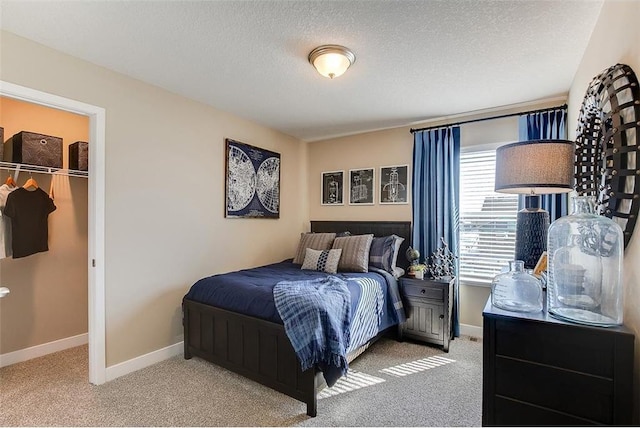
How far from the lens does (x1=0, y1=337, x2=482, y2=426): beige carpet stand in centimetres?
202

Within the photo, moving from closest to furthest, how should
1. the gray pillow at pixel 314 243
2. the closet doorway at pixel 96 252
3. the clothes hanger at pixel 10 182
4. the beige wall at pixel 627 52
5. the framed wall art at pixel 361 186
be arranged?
1. the beige wall at pixel 627 52
2. the closet doorway at pixel 96 252
3. the clothes hanger at pixel 10 182
4. the gray pillow at pixel 314 243
5. the framed wall art at pixel 361 186

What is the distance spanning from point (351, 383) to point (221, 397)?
979 millimetres

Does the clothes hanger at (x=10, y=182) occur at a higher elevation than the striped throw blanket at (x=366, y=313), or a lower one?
higher

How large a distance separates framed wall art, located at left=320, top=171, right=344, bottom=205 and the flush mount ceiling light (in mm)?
2223

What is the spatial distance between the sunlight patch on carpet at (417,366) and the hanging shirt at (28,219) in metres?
3.28

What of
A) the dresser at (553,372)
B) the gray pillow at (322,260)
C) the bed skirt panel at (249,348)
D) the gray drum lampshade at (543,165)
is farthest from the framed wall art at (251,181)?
the dresser at (553,372)

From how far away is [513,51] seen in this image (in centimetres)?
221

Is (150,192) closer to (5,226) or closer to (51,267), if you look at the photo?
(5,226)

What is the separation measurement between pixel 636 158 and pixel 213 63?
253 centimetres

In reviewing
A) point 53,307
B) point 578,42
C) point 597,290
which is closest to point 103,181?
point 53,307

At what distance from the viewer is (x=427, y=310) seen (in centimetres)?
323

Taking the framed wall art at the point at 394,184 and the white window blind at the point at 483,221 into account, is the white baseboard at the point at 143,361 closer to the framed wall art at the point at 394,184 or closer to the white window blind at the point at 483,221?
the framed wall art at the point at 394,184

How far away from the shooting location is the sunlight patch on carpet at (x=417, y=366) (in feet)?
8.78

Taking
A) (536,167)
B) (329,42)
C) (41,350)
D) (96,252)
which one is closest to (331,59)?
(329,42)
